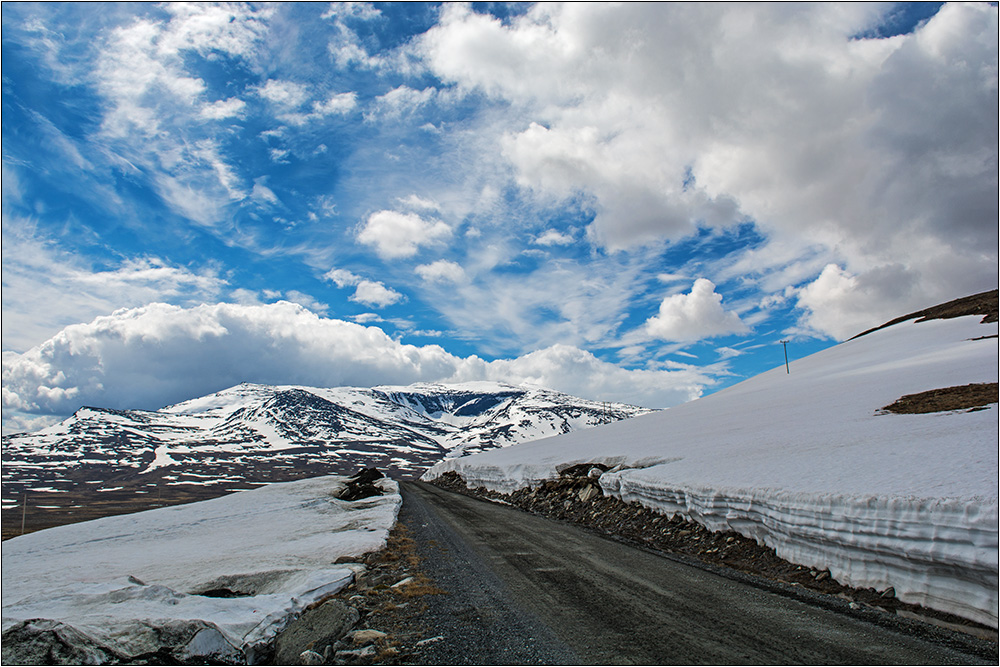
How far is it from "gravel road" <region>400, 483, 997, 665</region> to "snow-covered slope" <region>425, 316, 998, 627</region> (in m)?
1.54

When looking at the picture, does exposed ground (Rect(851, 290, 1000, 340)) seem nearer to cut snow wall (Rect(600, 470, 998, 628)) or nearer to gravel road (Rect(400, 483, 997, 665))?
cut snow wall (Rect(600, 470, 998, 628))

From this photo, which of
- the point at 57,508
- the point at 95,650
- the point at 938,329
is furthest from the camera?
the point at 57,508

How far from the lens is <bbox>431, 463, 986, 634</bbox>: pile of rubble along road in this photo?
809cm

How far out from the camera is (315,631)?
6852 millimetres

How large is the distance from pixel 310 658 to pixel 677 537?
11230 mm

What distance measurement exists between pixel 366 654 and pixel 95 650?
9.98 feet

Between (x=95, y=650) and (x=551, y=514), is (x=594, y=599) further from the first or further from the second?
(x=551, y=514)

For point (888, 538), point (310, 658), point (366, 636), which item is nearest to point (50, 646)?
point (310, 658)

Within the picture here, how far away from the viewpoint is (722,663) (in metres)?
5.56

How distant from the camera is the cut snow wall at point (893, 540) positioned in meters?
7.07

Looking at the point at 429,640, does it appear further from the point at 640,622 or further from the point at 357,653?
the point at 640,622

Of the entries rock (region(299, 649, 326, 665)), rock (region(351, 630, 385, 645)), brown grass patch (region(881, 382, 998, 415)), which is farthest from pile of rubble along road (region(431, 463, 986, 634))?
brown grass patch (region(881, 382, 998, 415))

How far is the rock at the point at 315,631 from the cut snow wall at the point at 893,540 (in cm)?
895

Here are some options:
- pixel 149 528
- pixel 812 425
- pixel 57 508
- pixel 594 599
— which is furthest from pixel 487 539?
pixel 57 508
